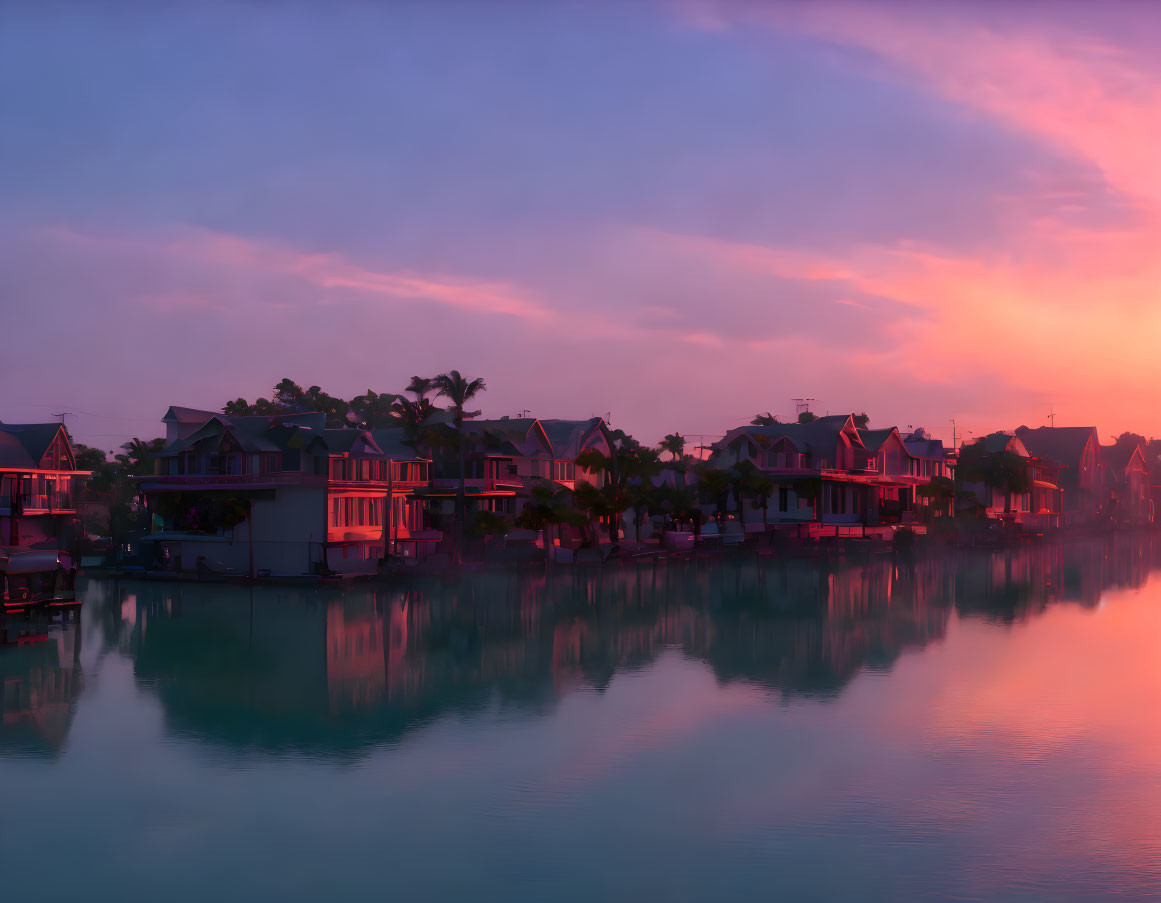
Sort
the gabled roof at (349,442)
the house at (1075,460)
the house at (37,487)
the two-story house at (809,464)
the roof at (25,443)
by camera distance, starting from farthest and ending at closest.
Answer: the house at (1075,460), the two-story house at (809,464), the roof at (25,443), the house at (37,487), the gabled roof at (349,442)

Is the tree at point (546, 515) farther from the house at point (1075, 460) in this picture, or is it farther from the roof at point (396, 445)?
the house at point (1075, 460)

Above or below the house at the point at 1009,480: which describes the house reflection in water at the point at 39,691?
below

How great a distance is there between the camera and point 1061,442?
175m

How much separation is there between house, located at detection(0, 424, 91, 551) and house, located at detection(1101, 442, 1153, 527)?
5869 inches

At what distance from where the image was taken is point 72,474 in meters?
86.0

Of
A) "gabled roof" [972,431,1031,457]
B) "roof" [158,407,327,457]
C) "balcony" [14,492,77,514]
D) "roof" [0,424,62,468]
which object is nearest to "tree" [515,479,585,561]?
"roof" [158,407,327,457]

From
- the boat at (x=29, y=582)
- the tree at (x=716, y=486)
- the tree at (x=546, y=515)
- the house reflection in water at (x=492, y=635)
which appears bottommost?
the house reflection in water at (x=492, y=635)

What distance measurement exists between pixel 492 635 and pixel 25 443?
51.4m

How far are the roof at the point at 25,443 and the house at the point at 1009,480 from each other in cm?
8803

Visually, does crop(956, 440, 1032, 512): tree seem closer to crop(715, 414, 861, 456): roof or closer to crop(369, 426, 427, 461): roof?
crop(715, 414, 861, 456): roof

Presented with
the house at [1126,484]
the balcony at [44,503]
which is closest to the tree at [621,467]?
the balcony at [44,503]

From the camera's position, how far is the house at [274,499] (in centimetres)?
7038

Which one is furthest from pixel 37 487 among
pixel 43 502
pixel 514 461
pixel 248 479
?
pixel 514 461

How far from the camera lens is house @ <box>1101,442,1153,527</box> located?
18425 cm
